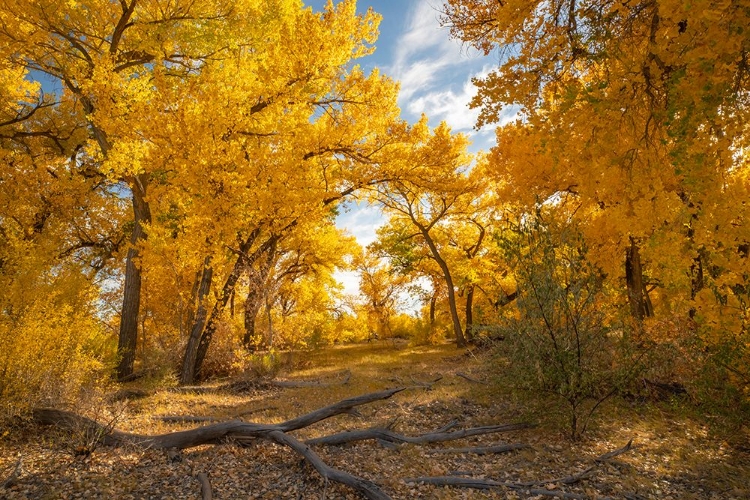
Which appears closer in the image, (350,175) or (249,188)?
(249,188)

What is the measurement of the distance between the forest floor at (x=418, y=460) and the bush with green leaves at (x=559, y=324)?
1.89ft

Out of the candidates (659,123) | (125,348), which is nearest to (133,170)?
(125,348)

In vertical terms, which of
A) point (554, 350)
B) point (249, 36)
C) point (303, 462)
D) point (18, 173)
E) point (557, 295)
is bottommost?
point (303, 462)

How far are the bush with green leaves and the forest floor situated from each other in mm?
575

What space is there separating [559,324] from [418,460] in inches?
93.3

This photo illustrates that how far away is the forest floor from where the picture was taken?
12.1 ft

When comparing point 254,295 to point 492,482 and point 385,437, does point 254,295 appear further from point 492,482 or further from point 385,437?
point 492,482

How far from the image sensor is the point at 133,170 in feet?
26.7

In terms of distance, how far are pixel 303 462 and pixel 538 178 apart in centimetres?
828

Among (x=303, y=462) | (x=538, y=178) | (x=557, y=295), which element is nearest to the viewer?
(x=303, y=462)

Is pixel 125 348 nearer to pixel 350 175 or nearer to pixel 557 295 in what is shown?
pixel 350 175

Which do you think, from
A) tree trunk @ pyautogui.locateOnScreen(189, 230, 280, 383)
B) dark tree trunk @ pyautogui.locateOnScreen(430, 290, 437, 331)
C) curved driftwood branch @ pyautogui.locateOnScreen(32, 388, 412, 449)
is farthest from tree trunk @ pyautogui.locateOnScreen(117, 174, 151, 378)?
dark tree trunk @ pyautogui.locateOnScreen(430, 290, 437, 331)

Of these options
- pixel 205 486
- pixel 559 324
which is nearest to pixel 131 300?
pixel 205 486

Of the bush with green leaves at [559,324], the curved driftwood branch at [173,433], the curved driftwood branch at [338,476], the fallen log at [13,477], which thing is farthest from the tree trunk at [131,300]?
the bush with green leaves at [559,324]
